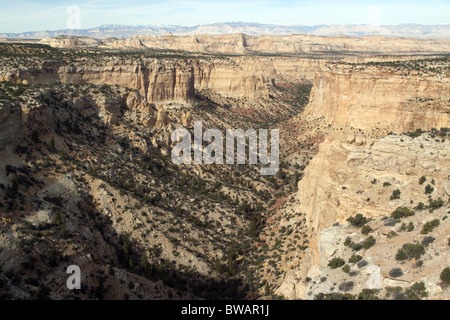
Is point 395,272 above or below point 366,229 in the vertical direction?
below

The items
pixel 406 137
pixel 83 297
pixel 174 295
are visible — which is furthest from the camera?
pixel 174 295

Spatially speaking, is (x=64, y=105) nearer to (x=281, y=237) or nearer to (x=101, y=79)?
(x=101, y=79)

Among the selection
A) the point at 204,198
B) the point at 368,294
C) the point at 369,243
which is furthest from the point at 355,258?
the point at 204,198

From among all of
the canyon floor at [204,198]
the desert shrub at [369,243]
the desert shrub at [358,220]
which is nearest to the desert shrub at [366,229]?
the canyon floor at [204,198]

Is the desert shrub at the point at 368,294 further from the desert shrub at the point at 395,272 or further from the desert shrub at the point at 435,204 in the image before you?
the desert shrub at the point at 435,204
